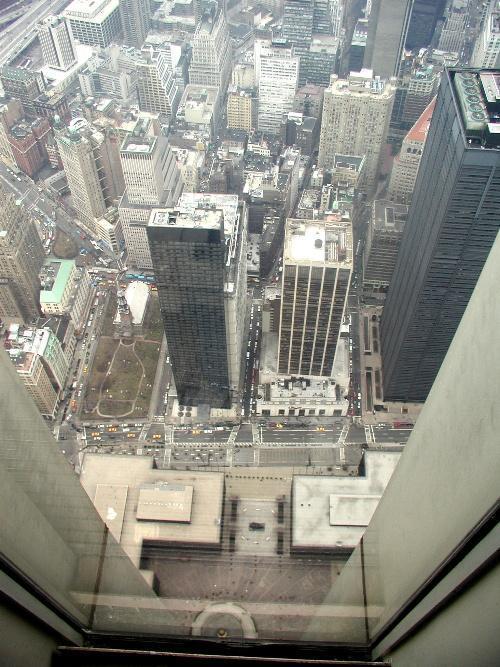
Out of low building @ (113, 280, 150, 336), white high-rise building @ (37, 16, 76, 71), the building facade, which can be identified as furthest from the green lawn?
white high-rise building @ (37, 16, 76, 71)

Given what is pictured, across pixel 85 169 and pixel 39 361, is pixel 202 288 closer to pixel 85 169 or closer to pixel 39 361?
pixel 39 361

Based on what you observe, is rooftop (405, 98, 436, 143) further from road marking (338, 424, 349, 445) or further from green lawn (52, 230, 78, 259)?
green lawn (52, 230, 78, 259)

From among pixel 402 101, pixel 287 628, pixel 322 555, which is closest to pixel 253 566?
pixel 322 555

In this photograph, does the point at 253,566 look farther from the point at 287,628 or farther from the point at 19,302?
the point at 19,302

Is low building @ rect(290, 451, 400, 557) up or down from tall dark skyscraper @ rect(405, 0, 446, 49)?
down

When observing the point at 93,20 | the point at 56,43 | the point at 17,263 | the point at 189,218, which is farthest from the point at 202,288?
the point at 93,20

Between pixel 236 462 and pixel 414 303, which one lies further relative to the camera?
pixel 236 462
